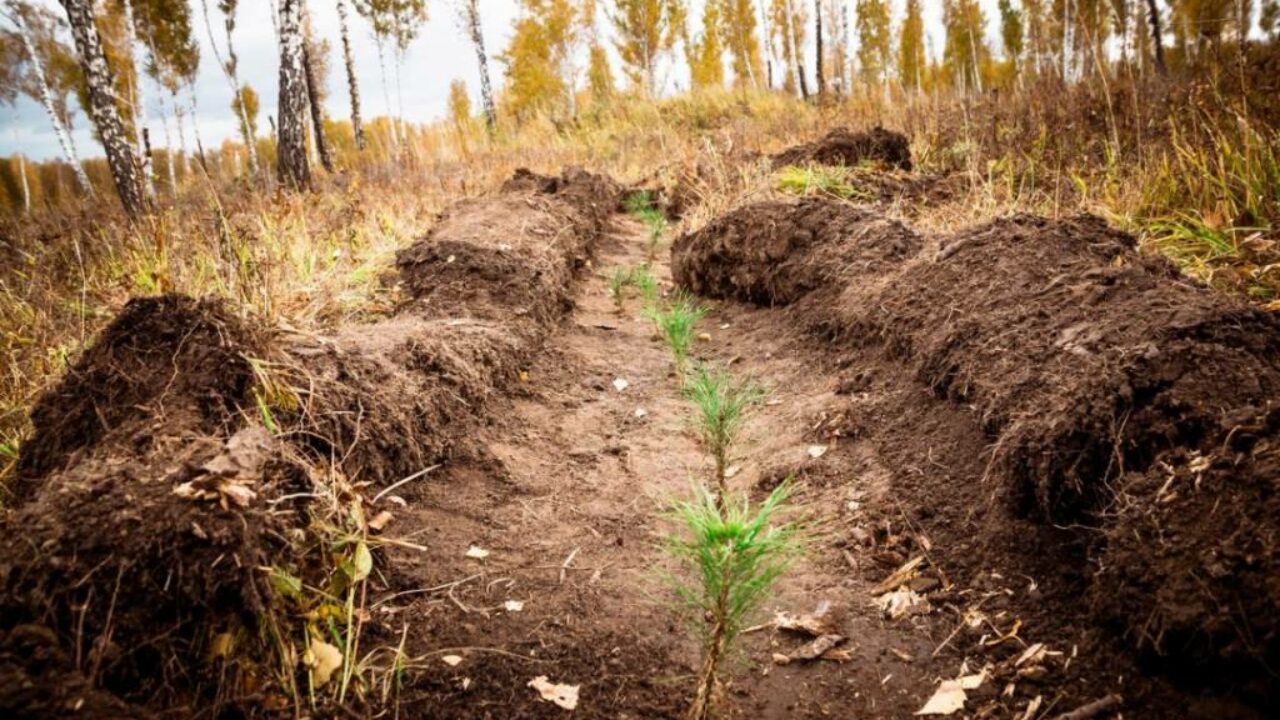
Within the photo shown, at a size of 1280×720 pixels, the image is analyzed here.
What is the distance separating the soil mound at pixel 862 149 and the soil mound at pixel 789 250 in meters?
1.69

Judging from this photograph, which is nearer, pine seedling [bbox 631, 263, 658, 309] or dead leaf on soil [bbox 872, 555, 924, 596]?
dead leaf on soil [bbox 872, 555, 924, 596]

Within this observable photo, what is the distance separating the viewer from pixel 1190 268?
2.76m

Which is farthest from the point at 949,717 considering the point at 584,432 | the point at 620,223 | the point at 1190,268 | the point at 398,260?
the point at 620,223

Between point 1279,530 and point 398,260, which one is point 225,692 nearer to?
point 1279,530

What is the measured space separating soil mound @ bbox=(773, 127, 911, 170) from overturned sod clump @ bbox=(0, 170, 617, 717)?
4.82 meters

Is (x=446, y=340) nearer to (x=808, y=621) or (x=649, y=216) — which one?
(x=808, y=621)

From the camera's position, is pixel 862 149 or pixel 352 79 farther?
pixel 352 79

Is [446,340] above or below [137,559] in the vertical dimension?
above

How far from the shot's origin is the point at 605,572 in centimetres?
200

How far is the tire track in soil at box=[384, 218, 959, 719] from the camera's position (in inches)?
61.1

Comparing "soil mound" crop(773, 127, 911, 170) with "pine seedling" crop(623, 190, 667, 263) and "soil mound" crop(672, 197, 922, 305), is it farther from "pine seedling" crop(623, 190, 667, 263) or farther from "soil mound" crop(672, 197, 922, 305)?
"soil mound" crop(672, 197, 922, 305)

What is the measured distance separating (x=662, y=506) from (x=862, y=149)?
5.12 meters

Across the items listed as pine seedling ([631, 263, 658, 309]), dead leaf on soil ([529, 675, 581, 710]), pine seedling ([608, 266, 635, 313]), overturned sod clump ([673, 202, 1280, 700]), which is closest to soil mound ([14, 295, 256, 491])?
dead leaf on soil ([529, 675, 581, 710])

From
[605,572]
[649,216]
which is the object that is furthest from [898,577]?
[649,216]
